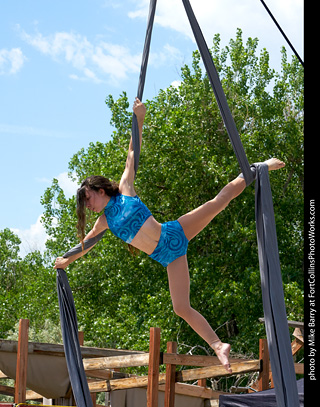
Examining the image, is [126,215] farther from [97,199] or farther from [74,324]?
[74,324]

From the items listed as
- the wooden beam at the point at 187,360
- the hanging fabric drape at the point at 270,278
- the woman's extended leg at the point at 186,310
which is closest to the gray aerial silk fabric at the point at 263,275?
the hanging fabric drape at the point at 270,278

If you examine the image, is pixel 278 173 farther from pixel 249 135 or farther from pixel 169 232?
pixel 169 232

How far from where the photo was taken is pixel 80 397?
4.16 meters

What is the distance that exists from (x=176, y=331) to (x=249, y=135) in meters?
4.75

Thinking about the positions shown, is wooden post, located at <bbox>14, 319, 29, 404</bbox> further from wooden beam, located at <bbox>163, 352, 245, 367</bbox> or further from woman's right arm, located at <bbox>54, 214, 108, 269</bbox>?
woman's right arm, located at <bbox>54, 214, 108, 269</bbox>

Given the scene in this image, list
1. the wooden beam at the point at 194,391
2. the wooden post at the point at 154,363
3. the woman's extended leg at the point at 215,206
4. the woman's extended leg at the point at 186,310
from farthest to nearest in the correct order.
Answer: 1. the wooden beam at the point at 194,391
2. the wooden post at the point at 154,363
3. the woman's extended leg at the point at 215,206
4. the woman's extended leg at the point at 186,310

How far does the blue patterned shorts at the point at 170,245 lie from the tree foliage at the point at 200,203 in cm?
910

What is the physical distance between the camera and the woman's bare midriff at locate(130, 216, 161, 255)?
372cm

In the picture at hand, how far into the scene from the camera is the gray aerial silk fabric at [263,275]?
120 inches

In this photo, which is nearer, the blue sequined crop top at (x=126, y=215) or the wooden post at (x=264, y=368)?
the blue sequined crop top at (x=126, y=215)

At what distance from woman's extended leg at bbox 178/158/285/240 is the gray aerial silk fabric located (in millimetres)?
100

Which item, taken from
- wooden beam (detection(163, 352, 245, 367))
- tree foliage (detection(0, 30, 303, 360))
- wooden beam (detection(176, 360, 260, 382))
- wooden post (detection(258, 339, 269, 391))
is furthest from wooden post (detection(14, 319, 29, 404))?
tree foliage (detection(0, 30, 303, 360))

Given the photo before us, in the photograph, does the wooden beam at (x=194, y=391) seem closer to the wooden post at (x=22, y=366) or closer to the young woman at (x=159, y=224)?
the wooden post at (x=22, y=366)

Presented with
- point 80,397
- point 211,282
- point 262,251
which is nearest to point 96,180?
point 262,251
